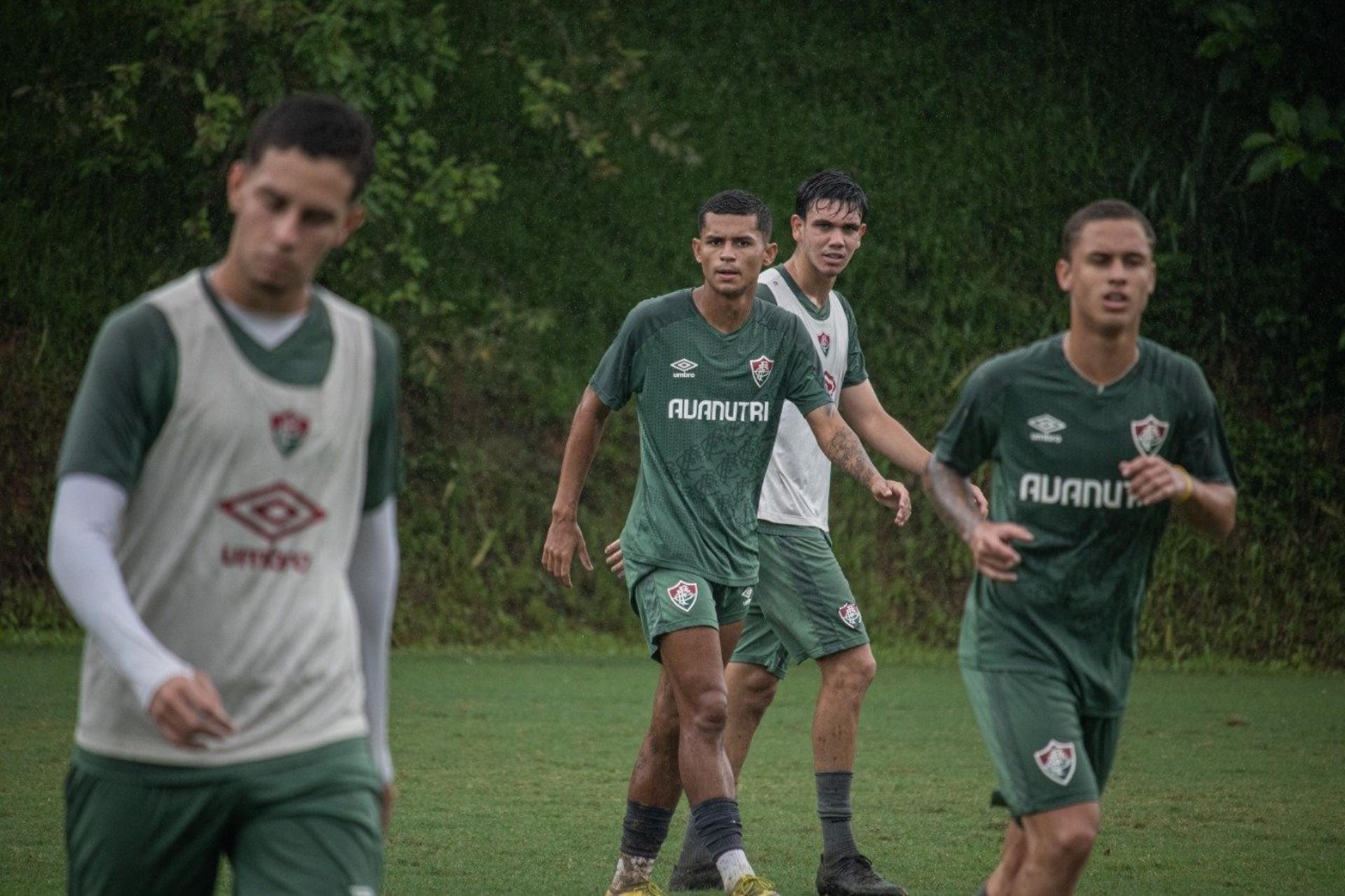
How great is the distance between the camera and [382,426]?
10.2 ft

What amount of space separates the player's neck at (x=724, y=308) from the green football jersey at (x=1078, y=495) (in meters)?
1.55

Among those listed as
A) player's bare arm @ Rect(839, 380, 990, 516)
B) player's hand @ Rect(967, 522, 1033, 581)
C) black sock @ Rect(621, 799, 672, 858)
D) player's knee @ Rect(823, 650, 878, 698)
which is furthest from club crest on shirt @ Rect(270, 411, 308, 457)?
player's knee @ Rect(823, 650, 878, 698)

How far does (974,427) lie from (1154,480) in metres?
0.52

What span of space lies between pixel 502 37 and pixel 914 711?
6.25 m

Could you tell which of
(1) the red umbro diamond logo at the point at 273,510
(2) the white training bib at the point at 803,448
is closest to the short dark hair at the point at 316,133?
(1) the red umbro diamond logo at the point at 273,510

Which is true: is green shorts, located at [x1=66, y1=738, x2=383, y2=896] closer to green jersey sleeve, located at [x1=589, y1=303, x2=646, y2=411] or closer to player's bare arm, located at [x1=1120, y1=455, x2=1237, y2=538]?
player's bare arm, located at [x1=1120, y1=455, x2=1237, y2=538]

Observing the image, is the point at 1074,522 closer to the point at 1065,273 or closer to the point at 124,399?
the point at 1065,273

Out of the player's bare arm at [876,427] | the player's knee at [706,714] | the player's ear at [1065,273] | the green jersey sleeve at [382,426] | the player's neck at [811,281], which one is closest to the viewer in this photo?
the green jersey sleeve at [382,426]

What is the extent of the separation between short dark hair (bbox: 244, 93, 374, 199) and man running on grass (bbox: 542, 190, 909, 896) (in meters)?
2.65

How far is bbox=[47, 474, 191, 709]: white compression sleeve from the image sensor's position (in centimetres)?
268

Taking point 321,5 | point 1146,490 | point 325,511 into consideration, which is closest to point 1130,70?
point 321,5

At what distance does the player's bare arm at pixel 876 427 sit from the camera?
20.1 ft

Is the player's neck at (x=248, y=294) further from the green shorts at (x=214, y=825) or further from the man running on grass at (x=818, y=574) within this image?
the man running on grass at (x=818, y=574)

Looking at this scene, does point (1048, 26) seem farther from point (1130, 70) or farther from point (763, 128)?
point (763, 128)
